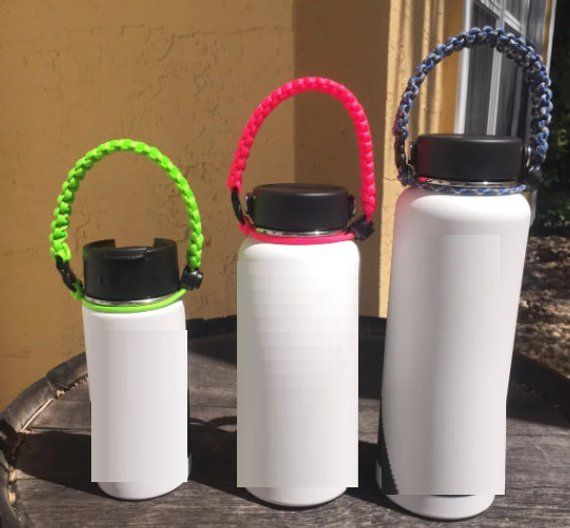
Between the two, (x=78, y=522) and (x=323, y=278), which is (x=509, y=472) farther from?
(x=78, y=522)

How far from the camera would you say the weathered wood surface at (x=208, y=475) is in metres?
0.66

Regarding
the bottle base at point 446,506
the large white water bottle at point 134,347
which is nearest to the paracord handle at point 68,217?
the large white water bottle at point 134,347

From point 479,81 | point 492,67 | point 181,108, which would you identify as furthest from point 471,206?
point 492,67

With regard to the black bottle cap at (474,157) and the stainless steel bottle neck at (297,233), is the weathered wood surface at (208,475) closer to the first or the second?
the stainless steel bottle neck at (297,233)

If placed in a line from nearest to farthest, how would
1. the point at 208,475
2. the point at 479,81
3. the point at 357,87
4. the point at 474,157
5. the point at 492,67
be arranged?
the point at 474,157 < the point at 208,475 < the point at 357,87 < the point at 479,81 < the point at 492,67

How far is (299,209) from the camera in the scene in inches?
24.1

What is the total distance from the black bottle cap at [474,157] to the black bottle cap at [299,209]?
10 centimetres

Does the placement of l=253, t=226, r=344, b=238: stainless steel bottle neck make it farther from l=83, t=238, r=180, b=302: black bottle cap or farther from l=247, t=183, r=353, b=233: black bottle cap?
l=83, t=238, r=180, b=302: black bottle cap

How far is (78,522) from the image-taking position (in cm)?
65

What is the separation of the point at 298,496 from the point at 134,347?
238 millimetres

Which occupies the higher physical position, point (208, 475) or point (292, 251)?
point (292, 251)

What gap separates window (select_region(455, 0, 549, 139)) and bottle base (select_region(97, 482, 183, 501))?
130 cm

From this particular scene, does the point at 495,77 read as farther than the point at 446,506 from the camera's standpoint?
Yes

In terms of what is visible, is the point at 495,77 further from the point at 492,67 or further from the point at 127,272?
the point at 127,272
